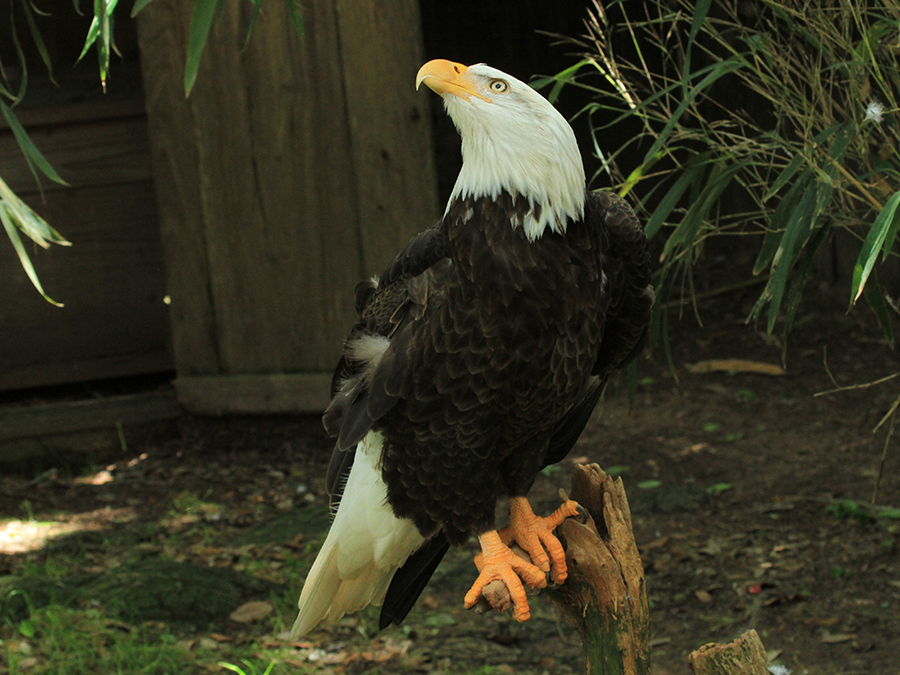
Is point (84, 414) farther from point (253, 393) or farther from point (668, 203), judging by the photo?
point (668, 203)

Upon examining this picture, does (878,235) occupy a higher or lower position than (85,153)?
lower

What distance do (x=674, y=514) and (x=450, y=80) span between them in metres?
2.25

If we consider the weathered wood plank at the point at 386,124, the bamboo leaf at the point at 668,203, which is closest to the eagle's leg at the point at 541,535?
the bamboo leaf at the point at 668,203

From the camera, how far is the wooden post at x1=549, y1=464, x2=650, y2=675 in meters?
1.95

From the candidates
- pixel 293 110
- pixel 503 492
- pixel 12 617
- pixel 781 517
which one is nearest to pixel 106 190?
pixel 293 110

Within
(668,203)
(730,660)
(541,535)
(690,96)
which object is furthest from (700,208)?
(730,660)

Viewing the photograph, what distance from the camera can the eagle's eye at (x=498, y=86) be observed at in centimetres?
189

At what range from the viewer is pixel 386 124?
390cm

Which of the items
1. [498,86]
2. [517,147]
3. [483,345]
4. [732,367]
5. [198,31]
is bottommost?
[732,367]

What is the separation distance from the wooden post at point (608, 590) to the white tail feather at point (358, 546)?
1.32 ft

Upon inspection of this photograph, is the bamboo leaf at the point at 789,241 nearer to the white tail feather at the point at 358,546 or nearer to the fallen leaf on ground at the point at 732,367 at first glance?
the white tail feather at the point at 358,546

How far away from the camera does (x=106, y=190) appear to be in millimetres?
4492

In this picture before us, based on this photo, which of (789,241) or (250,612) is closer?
(789,241)

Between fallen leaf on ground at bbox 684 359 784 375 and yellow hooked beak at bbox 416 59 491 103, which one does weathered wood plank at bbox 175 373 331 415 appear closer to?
fallen leaf on ground at bbox 684 359 784 375
